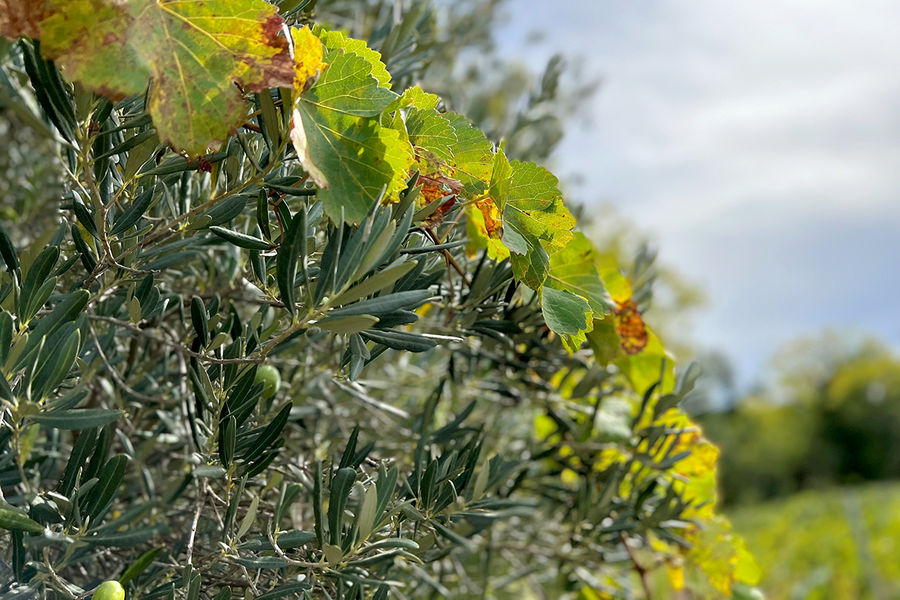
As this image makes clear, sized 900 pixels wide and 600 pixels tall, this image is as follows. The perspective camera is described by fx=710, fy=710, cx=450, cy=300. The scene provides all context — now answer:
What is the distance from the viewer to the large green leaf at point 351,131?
27.7 inches

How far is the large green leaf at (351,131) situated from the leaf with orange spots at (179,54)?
0.21ft

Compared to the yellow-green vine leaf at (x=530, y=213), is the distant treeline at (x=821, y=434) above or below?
below

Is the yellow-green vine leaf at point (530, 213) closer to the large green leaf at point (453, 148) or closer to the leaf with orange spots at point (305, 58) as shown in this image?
the large green leaf at point (453, 148)

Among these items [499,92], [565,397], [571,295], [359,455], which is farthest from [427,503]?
[499,92]

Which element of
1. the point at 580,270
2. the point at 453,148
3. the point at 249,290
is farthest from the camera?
the point at 249,290

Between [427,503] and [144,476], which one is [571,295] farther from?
[144,476]

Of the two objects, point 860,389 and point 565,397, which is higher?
point 565,397

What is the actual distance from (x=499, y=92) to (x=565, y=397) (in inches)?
198

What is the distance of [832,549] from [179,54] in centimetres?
1238

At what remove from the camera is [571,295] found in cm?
83

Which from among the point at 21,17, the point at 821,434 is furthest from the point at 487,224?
the point at 821,434

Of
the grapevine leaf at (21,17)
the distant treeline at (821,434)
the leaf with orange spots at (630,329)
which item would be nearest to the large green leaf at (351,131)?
the grapevine leaf at (21,17)

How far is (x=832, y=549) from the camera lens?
1070 centimetres

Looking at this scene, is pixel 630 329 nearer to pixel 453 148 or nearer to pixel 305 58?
pixel 453 148
